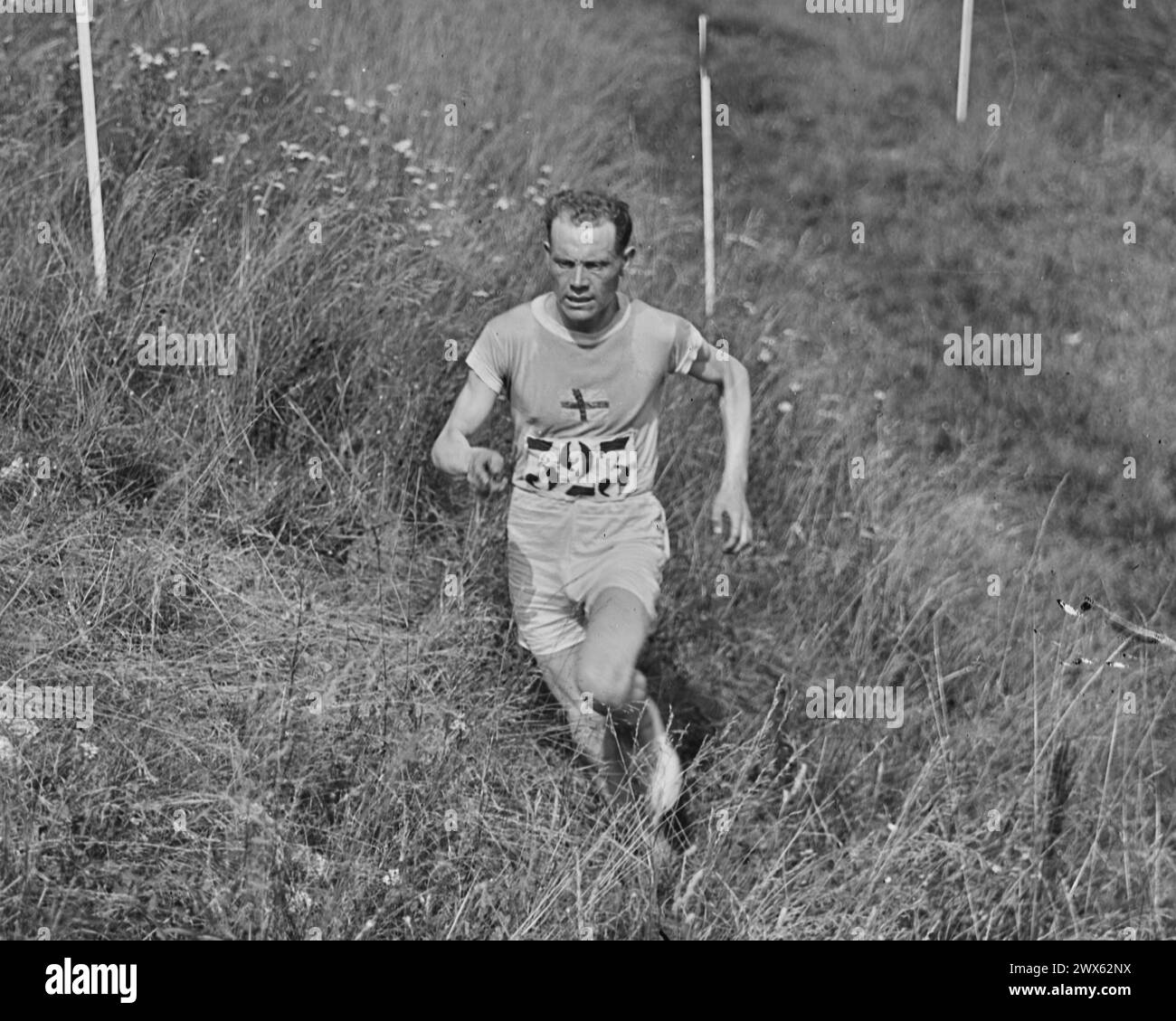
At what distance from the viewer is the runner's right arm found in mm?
4137

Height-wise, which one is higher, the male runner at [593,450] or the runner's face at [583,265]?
the runner's face at [583,265]

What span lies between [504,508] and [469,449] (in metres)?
1.29

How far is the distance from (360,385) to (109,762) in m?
2.07

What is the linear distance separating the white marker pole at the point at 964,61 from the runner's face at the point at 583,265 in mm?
5026

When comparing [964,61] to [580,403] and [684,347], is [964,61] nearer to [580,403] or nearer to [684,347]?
[684,347]

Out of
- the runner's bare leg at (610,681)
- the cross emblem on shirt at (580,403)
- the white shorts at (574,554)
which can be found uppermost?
the cross emblem on shirt at (580,403)

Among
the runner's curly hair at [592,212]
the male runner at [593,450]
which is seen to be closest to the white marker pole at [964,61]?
the male runner at [593,450]

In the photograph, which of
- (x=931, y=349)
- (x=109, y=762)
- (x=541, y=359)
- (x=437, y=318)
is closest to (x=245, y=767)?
(x=109, y=762)

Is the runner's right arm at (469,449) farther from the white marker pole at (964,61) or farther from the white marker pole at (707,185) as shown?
the white marker pole at (964,61)

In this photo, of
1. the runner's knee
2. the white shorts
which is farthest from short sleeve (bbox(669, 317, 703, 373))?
the runner's knee

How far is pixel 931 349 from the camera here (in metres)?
7.91

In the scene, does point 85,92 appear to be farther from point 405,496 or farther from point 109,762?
point 109,762

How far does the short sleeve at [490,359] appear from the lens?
4586 millimetres

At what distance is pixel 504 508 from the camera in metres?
5.64
